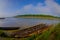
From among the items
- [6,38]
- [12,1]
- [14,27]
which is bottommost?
[6,38]

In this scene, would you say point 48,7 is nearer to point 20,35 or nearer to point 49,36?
point 49,36

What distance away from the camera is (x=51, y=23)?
4.30 ft

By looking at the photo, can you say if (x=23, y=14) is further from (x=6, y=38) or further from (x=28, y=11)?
(x=6, y=38)

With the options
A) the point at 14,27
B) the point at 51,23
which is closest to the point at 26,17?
the point at 14,27

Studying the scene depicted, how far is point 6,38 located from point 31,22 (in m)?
0.31

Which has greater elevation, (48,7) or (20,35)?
(48,7)

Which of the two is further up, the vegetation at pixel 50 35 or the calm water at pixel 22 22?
the calm water at pixel 22 22

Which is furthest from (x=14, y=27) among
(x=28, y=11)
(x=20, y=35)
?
(x=28, y=11)

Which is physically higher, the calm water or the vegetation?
the calm water

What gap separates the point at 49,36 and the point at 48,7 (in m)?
0.30

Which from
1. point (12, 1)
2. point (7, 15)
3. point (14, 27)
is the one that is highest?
point (12, 1)

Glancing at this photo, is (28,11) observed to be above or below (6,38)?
above

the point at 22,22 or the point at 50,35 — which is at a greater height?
the point at 22,22

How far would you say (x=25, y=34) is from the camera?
131cm
